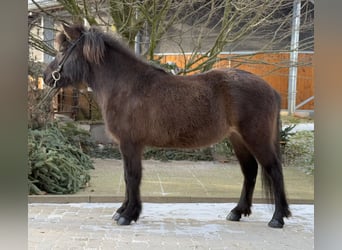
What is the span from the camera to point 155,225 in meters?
4.12

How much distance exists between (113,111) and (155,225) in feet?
4.11

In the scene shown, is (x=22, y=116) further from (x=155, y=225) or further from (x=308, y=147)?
(x=308, y=147)

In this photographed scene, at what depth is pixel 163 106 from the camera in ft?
13.4

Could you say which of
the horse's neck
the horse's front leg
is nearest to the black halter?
the horse's neck

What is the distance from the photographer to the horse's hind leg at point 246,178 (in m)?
4.35

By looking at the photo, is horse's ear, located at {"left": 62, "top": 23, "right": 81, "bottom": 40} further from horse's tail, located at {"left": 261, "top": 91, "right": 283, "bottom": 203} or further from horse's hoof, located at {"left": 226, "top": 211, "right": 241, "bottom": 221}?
horse's hoof, located at {"left": 226, "top": 211, "right": 241, "bottom": 221}

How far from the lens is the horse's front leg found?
4.04 metres

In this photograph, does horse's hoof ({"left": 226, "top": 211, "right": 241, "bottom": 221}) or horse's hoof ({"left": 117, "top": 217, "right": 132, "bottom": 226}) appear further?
horse's hoof ({"left": 226, "top": 211, "right": 241, "bottom": 221})

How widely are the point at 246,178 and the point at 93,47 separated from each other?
2183 mm

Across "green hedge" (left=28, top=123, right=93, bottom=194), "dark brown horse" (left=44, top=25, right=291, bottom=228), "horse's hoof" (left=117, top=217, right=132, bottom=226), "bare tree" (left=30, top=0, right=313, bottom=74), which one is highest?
"bare tree" (left=30, top=0, right=313, bottom=74)

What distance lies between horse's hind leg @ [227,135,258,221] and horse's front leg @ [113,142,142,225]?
3.47ft

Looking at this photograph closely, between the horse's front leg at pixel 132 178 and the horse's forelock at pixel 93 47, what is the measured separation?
3.13 feet

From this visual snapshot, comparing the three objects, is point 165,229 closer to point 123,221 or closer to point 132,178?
point 123,221

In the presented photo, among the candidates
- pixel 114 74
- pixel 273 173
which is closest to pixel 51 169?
pixel 114 74
